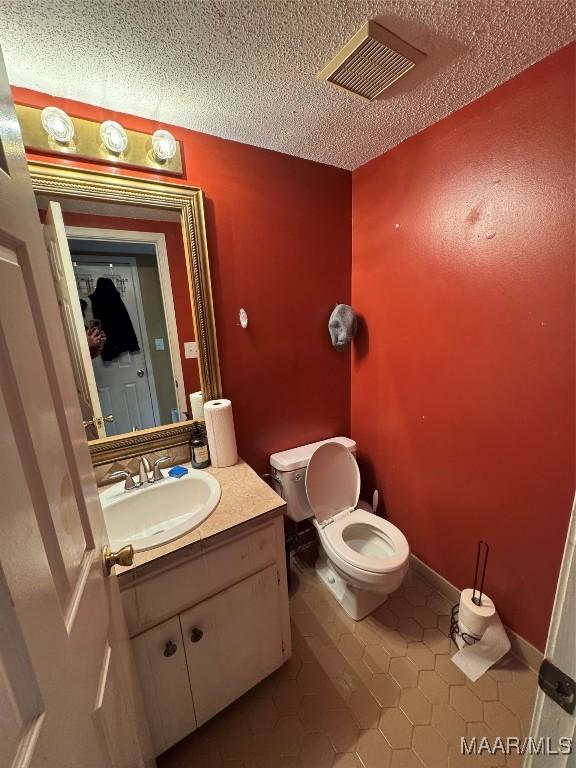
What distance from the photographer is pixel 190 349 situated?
1417 millimetres

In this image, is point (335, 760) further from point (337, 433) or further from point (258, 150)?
point (258, 150)

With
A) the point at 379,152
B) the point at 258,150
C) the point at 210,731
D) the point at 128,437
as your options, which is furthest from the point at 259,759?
the point at 379,152

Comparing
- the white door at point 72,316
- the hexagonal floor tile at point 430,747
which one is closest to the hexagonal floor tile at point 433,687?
the hexagonal floor tile at point 430,747

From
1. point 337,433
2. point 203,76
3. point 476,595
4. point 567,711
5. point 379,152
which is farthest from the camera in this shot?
point 337,433

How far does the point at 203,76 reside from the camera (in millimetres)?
1021

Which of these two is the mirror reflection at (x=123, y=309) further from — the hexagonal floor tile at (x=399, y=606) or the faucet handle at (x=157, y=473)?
the hexagonal floor tile at (x=399, y=606)

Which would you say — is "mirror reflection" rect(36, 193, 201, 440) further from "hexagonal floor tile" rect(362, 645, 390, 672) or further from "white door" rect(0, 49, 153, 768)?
"hexagonal floor tile" rect(362, 645, 390, 672)

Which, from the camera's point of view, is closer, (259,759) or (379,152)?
(259,759)

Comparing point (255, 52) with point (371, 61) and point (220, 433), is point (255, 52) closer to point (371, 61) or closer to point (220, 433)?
point (371, 61)

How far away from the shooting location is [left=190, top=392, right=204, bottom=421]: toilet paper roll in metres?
1.44

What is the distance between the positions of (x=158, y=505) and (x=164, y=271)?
95 cm

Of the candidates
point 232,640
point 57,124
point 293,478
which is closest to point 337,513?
point 293,478

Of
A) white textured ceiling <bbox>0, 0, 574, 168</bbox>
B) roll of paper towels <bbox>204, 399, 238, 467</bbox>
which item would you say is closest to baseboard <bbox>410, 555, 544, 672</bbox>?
roll of paper towels <bbox>204, 399, 238, 467</bbox>

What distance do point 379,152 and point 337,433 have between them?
4.95ft
